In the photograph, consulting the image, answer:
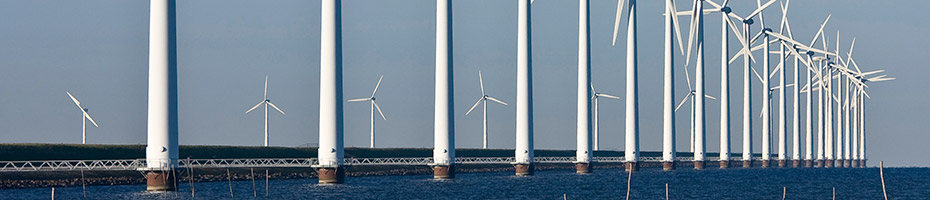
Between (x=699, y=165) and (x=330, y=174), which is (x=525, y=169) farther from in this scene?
(x=699, y=165)

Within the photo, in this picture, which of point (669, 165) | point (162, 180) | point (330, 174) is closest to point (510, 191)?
point (330, 174)

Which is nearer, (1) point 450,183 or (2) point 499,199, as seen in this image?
(2) point 499,199

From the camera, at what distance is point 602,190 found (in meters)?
123

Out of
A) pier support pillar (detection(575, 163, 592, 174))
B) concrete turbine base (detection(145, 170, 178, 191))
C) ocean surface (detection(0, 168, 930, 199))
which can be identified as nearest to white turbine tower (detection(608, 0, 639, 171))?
pier support pillar (detection(575, 163, 592, 174))

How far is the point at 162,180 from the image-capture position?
99625 millimetres

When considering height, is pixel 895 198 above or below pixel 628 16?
below

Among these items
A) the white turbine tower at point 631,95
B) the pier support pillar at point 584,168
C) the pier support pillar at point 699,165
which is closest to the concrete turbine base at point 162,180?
the pier support pillar at point 584,168

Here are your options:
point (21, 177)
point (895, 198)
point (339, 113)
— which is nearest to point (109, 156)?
point (21, 177)

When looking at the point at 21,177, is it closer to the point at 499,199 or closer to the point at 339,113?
the point at 339,113

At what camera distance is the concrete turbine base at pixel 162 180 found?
A: 99.5m

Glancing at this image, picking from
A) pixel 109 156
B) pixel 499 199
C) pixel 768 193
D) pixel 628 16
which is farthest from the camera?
pixel 628 16

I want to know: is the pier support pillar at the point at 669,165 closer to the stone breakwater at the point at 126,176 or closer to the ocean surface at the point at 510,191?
the stone breakwater at the point at 126,176

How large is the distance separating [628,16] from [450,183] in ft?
171

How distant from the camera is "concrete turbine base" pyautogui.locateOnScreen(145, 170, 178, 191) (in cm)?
9946
